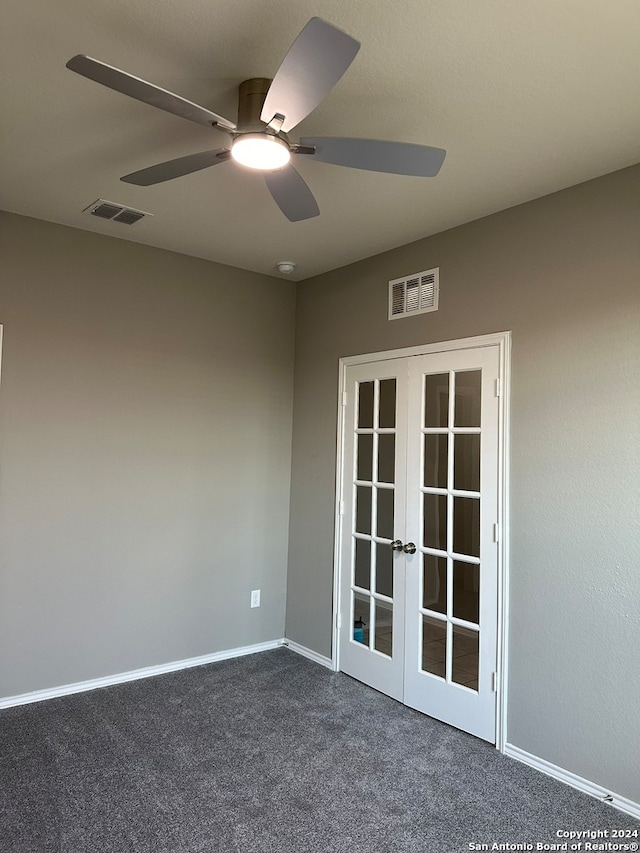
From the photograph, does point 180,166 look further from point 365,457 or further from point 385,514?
point 385,514

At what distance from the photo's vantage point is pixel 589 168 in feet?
8.63

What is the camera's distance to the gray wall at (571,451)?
101 inches

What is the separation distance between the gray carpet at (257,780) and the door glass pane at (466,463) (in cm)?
136

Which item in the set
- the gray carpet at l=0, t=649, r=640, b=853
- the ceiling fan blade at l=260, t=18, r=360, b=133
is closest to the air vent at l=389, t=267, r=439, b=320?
the ceiling fan blade at l=260, t=18, r=360, b=133

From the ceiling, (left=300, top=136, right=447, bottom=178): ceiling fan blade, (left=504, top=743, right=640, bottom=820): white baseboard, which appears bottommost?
(left=504, top=743, right=640, bottom=820): white baseboard

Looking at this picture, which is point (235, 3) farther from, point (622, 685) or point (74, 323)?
point (622, 685)

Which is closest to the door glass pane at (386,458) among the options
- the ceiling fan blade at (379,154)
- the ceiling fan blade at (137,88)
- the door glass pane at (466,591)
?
the door glass pane at (466,591)

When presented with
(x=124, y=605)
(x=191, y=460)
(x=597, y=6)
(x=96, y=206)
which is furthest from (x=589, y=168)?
(x=124, y=605)

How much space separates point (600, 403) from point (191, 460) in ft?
8.62

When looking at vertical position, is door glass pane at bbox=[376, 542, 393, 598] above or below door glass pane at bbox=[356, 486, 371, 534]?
below

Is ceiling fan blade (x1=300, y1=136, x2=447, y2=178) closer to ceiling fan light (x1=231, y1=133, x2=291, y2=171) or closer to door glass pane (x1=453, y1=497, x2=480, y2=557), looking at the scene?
ceiling fan light (x1=231, y1=133, x2=291, y2=171)

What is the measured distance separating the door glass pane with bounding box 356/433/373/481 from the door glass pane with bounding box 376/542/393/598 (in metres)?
0.47

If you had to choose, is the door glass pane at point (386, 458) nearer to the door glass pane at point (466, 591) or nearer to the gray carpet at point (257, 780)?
the door glass pane at point (466, 591)

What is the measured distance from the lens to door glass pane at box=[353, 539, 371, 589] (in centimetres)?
384
